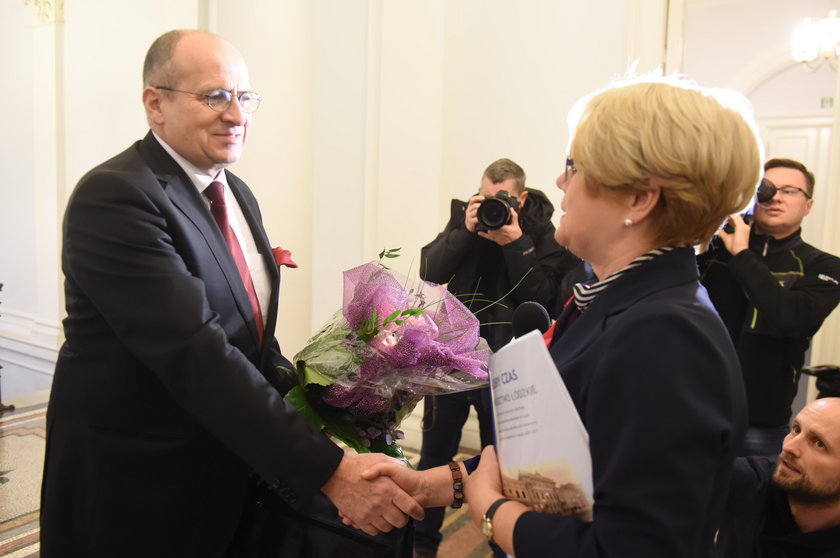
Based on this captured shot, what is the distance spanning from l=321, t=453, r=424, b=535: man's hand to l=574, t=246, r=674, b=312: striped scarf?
527 mm

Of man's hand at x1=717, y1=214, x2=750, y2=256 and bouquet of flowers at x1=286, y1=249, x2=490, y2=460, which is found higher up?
man's hand at x1=717, y1=214, x2=750, y2=256

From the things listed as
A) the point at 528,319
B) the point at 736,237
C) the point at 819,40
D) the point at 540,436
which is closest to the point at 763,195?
the point at 736,237

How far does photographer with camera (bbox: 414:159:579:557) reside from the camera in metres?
2.65

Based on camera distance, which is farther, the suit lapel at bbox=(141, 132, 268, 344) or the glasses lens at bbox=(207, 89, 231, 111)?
the glasses lens at bbox=(207, 89, 231, 111)

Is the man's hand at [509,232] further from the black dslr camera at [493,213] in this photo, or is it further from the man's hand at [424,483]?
the man's hand at [424,483]

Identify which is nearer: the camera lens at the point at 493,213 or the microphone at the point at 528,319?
the microphone at the point at 528,319

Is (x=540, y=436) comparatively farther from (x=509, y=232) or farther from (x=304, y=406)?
(x=509, y=232)

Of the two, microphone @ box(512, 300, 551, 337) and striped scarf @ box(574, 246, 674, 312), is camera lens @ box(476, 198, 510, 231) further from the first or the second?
striped scarf @ box(574, 246, 674, 312)

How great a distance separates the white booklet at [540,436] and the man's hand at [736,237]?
1745 millimetres

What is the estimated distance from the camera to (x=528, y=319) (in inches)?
45.3

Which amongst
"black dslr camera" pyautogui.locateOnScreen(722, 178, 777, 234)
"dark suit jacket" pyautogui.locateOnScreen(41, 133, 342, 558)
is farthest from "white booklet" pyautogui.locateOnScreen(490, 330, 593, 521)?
"black dslr camera" pyautogui.locateOnScreen(722, 178, 777, 234)

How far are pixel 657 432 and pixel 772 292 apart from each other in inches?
70.0

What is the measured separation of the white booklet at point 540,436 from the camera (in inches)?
34.6

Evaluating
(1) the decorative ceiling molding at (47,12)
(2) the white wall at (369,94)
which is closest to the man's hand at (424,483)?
(2) the white wall at (369,94)
